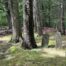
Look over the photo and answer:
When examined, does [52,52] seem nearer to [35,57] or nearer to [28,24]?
[35,57]

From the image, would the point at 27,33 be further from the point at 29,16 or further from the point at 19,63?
the point at 19,63

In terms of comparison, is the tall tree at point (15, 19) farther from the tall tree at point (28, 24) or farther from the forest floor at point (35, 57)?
the forest floor at point (35, 57)

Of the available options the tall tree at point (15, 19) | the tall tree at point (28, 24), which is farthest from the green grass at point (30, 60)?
the tall tree at point (15, 19)

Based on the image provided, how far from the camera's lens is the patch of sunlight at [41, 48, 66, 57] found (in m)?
11.3

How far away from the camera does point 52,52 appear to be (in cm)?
1199

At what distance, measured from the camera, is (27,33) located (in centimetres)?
1313

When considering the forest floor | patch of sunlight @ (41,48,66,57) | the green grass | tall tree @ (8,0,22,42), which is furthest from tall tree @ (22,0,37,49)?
tall tree @ (8,0,22,42)

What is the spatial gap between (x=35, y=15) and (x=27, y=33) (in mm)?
10942

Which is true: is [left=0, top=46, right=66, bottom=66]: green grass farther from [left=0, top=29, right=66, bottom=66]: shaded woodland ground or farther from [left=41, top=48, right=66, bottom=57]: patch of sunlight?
[left=41, top=48, right=66, bottom=57]: patch of sunlight

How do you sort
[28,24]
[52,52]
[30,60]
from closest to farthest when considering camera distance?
[30,60]
[52,52]
[28,24]

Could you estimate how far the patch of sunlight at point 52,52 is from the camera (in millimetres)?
11336

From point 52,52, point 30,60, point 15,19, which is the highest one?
point 15,19

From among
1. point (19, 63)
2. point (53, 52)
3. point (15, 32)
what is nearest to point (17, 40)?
point (15, 32)

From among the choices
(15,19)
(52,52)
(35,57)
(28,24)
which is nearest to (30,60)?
(35,57)
